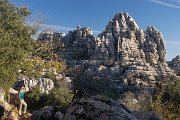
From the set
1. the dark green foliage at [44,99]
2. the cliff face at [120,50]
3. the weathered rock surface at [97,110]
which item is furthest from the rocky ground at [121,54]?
the weathered rock surface at [97,110]

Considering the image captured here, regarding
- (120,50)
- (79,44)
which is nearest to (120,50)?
(120,50)

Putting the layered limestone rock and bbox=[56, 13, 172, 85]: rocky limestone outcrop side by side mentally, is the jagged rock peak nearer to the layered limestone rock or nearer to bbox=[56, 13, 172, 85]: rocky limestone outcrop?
bbox=[56, 13, 172, 85]: rocky limestone outcrop

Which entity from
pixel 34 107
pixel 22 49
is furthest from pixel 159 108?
pixel 22 49

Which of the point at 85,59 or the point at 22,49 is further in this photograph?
the point at 85,59

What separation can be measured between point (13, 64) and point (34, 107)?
1216 centimetres

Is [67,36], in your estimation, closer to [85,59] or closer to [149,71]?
[85,59]

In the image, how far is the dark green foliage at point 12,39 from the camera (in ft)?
78.1

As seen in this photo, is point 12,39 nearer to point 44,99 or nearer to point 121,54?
point 44,99

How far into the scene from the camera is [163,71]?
130 metres

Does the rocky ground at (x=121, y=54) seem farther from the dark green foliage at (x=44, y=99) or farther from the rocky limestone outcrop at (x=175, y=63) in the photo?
the dark green foliage at (x=44, y=99)

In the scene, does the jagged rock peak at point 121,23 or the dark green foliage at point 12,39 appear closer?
the dark green foliage at point 12,39

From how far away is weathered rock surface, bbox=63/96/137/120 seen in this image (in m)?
10.8

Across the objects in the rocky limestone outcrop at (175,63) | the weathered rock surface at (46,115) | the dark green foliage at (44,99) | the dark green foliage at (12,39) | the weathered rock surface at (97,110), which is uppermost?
the rocky limestone outcrop at (175,63)

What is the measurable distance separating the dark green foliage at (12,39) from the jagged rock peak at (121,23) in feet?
404
